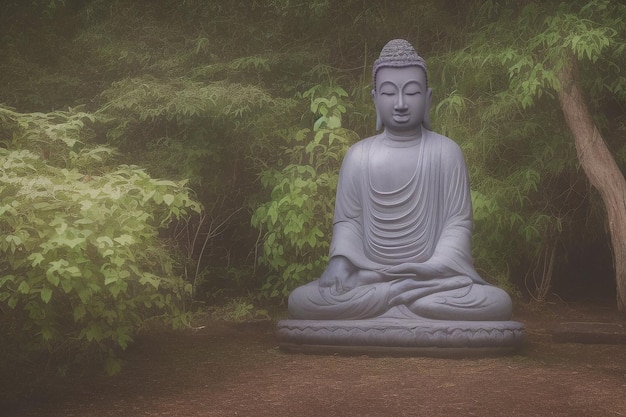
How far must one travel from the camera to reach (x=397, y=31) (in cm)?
741

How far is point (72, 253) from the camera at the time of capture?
398 centimetres

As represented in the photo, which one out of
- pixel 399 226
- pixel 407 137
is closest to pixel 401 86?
pixel 407 137

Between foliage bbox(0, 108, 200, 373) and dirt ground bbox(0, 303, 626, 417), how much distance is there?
0.32 meters

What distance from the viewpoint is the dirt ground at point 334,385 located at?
360 centimetres

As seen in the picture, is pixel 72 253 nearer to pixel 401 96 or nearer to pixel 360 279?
pixel 360 279

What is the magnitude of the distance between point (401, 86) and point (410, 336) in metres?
1.74

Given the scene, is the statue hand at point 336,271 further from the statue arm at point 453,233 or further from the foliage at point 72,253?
the foliage at point 72,253

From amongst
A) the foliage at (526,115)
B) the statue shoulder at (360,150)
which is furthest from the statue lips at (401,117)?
the foliage at (526,115)

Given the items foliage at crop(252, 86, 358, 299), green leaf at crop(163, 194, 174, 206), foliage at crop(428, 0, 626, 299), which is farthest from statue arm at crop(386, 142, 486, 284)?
green leaf at crop(163, 194, 174, 206)

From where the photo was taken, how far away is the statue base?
4.77m

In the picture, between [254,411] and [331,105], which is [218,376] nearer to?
[254,411]

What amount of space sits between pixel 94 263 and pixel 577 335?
333 centimetres

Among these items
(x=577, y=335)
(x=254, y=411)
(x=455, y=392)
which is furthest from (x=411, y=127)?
(x=254, y=411)

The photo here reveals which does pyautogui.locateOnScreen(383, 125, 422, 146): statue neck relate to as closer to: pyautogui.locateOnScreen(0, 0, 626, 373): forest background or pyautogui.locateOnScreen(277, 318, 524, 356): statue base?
pyautogui.locateOnScreen(0, 0, 626, 373): forest background
